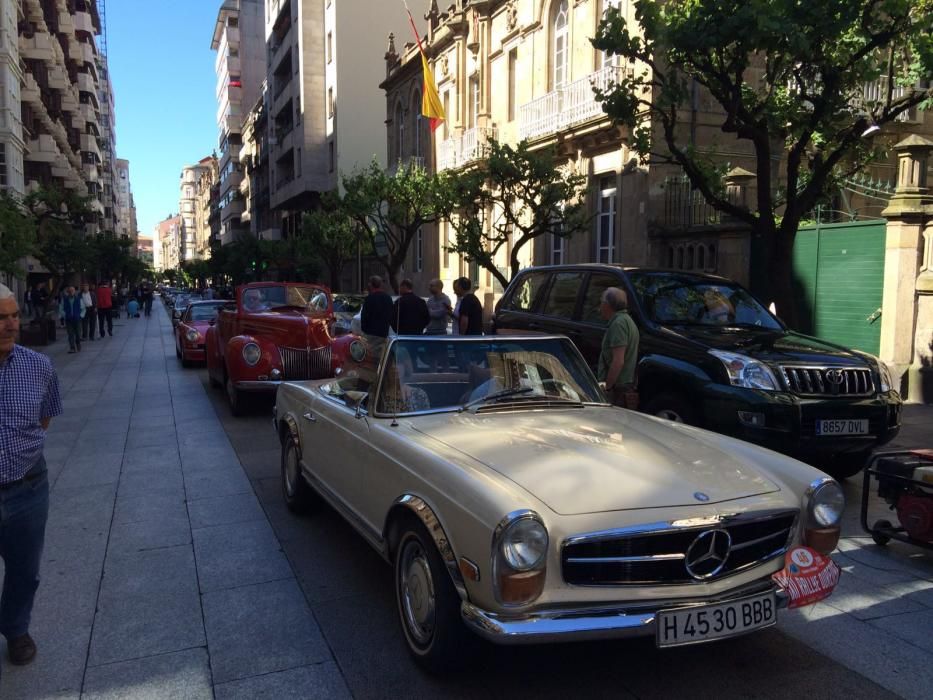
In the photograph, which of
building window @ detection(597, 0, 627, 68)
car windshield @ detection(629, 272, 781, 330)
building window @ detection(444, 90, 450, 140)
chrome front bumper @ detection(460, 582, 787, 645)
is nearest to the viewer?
chrome front bumper @ detection(460, 582, 787, 645)

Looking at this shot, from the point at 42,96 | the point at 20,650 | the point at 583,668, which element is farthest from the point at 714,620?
the point at 42,96

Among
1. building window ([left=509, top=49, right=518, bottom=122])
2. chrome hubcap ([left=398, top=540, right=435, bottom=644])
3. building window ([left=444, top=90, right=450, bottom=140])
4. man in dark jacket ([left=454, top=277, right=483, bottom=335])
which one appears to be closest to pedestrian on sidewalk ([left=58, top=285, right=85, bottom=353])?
man in dark jacket ([left=454, top=277, right=483, bottom=335])

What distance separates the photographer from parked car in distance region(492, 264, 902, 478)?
6.08 m

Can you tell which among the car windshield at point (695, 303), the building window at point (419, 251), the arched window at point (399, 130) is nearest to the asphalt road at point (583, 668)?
the car windshield at point (695, 303)

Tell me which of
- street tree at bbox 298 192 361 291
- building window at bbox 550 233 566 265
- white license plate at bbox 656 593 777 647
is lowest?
white license plate at bbox 656 593 777 647

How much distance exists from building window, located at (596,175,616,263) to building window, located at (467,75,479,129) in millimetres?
8514

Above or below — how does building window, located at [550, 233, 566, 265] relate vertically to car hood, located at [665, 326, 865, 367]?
above

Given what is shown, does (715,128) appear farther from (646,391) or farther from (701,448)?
(701,448)

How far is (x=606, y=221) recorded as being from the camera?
61.1ft

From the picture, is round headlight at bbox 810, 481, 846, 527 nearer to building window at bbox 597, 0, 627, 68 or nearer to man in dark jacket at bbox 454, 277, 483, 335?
man in dark jacket at bbox 454, 277, 483, 335

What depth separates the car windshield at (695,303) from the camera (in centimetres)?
751

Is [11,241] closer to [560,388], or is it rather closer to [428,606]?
[560,388]

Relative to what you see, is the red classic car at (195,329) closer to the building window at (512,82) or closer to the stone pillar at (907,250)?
the building window at (512,82)

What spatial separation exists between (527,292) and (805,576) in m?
6.35
